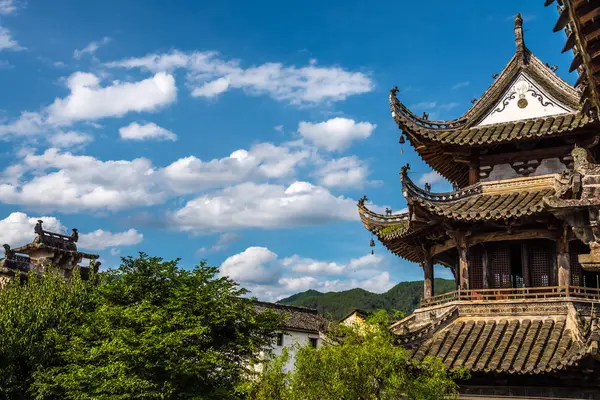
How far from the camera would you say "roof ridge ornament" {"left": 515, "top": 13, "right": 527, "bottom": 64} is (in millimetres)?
→ 23094

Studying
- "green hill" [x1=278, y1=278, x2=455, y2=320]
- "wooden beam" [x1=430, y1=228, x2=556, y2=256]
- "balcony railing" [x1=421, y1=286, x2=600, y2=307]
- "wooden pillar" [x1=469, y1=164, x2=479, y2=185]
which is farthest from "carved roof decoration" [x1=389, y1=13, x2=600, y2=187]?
"green hill" [x1=278, y1=278, x2=455, y2=320]

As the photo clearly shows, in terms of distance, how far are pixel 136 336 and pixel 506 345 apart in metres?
11.1

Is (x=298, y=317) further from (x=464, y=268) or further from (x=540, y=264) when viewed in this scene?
(x=540, y=264)

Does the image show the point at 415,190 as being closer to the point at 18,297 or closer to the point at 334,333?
the point at 334,333

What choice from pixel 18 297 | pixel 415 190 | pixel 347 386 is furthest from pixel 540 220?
pixel 18 297

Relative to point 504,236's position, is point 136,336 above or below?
below

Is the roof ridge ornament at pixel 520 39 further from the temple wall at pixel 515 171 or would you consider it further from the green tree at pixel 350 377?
the green tree at pixel 350 377

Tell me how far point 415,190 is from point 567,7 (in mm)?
13996

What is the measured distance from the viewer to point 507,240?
20.9 m

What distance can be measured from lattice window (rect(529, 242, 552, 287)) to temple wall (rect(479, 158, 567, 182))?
2.36 m

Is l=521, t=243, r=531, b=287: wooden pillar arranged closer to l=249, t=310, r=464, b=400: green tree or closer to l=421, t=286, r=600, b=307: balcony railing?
l=421, t=286, r=600, b=307: balcony railing

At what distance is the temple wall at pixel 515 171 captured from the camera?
21078 millimetres

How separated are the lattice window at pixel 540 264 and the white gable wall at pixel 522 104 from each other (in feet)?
14.5

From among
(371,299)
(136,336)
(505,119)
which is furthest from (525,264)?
(371,299)
